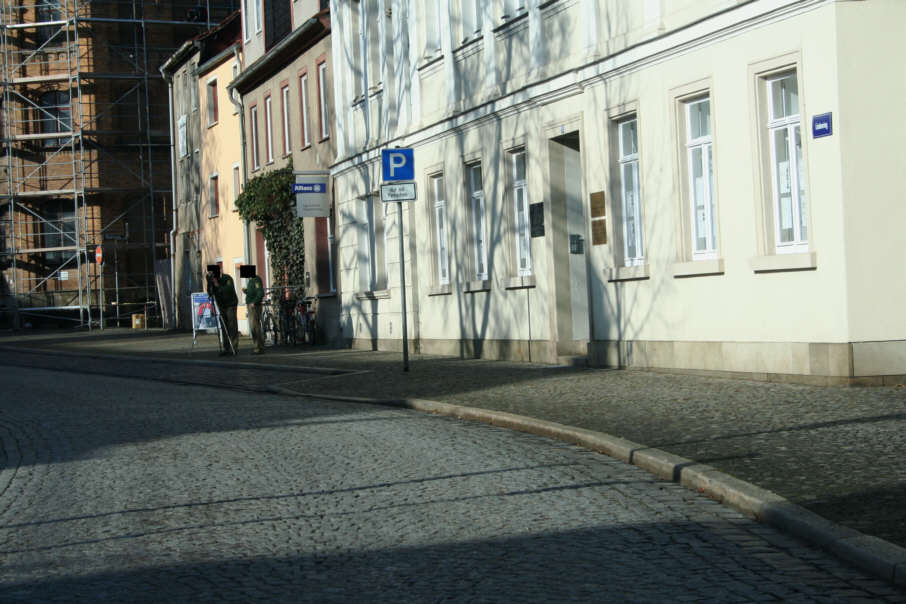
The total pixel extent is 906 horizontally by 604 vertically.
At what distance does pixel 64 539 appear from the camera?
713 centimetres

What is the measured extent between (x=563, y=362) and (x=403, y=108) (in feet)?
26.8

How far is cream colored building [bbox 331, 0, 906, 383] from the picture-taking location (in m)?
12.8

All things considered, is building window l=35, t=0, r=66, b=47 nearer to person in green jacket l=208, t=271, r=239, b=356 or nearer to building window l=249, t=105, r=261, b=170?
building window l=249, t=105, r=261, b=170

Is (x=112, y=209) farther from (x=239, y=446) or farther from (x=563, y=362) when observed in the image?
(x=239, y=446)

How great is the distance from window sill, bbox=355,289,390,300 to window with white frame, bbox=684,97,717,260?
11195 mm

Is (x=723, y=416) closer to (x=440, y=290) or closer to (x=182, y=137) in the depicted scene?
(x=440, y=290)

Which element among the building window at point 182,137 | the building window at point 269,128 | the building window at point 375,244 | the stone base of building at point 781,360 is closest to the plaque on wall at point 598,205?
the stone base of building at point 781,360

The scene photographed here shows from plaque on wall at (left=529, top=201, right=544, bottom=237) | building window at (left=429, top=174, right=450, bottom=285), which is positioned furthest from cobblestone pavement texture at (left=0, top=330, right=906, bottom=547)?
building window at (left=429, top=174, right=450, bottom=285)

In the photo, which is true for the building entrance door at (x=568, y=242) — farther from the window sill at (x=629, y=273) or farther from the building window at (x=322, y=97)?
the building window at (x=322, y=97)

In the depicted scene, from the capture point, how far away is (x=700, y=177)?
606 inches

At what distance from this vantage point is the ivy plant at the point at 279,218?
32.3m

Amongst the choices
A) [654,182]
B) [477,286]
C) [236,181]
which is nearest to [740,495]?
[654,182]

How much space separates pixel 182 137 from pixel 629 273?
33.5 m

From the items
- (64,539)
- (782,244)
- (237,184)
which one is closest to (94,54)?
(237,184)
